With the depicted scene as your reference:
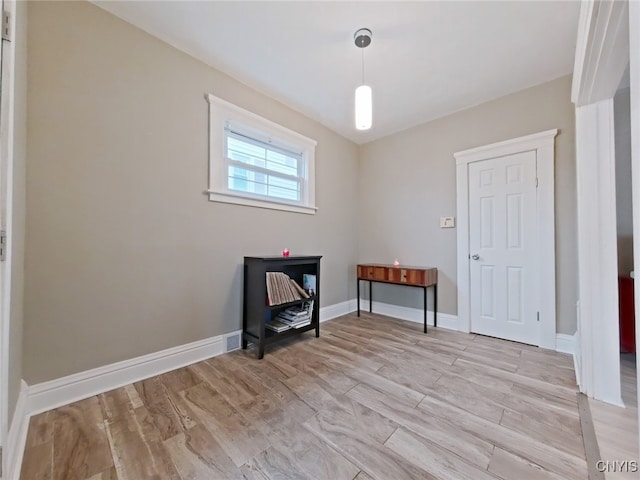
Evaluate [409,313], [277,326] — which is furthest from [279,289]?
[409,313]

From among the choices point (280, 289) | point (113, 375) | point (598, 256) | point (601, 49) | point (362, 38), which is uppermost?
point (362, 38)

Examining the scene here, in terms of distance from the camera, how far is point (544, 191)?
7.84 ft

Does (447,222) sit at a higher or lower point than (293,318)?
higher

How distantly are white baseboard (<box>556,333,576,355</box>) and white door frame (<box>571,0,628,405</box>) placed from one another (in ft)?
2.44

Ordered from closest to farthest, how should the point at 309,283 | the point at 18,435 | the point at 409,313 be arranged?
1. the point at 18,435
2. the point at 309,283
3. the point at 409,313

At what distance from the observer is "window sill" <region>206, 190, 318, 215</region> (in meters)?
2.25

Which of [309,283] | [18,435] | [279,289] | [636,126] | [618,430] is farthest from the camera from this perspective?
[309,283]

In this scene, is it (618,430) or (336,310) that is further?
(336,310)

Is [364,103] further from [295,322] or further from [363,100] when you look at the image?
[295,322]

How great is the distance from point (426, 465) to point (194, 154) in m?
2.52

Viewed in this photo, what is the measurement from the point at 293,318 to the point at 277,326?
188mm

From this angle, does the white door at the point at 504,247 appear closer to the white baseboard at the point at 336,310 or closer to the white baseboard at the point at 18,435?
the white baseboard at the point at 336,310

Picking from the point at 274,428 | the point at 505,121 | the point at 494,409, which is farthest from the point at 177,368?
the point at 505,121

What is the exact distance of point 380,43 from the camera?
1.99 metres
